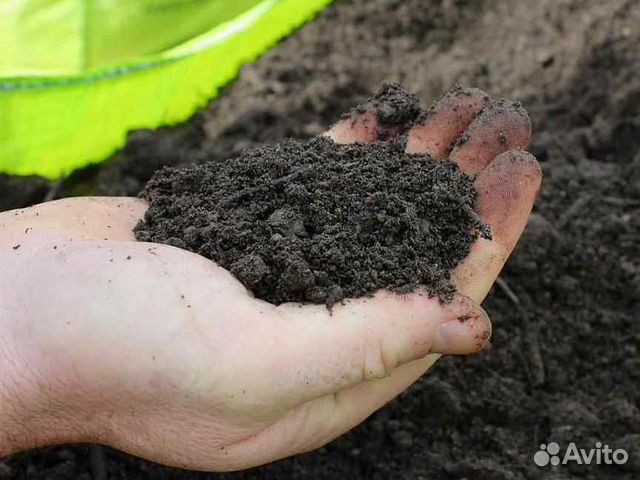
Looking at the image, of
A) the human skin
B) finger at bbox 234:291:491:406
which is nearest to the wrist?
the human skin

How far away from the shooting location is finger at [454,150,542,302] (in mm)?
1317

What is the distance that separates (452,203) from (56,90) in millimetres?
849

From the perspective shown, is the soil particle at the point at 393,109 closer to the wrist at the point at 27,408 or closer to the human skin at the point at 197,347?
the human skin at the point at 197,347

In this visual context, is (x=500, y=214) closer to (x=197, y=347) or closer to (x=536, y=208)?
(x=197, y=347)

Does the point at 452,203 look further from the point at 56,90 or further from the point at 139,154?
the point at 139,154

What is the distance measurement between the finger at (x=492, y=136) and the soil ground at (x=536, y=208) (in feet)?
1.46

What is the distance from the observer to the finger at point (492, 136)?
58.4 inches

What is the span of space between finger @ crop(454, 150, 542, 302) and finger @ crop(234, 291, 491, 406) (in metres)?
0.16

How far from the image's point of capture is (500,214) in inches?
53.0

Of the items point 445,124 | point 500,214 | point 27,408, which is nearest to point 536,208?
point 445,124

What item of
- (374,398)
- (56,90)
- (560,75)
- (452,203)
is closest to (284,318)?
(374,398)

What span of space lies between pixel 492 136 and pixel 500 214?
20cm

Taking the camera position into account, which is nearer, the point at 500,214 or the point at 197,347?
the point at 197,347

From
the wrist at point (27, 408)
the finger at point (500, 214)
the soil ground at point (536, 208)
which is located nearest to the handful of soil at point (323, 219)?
the finger at point (500, 214)
